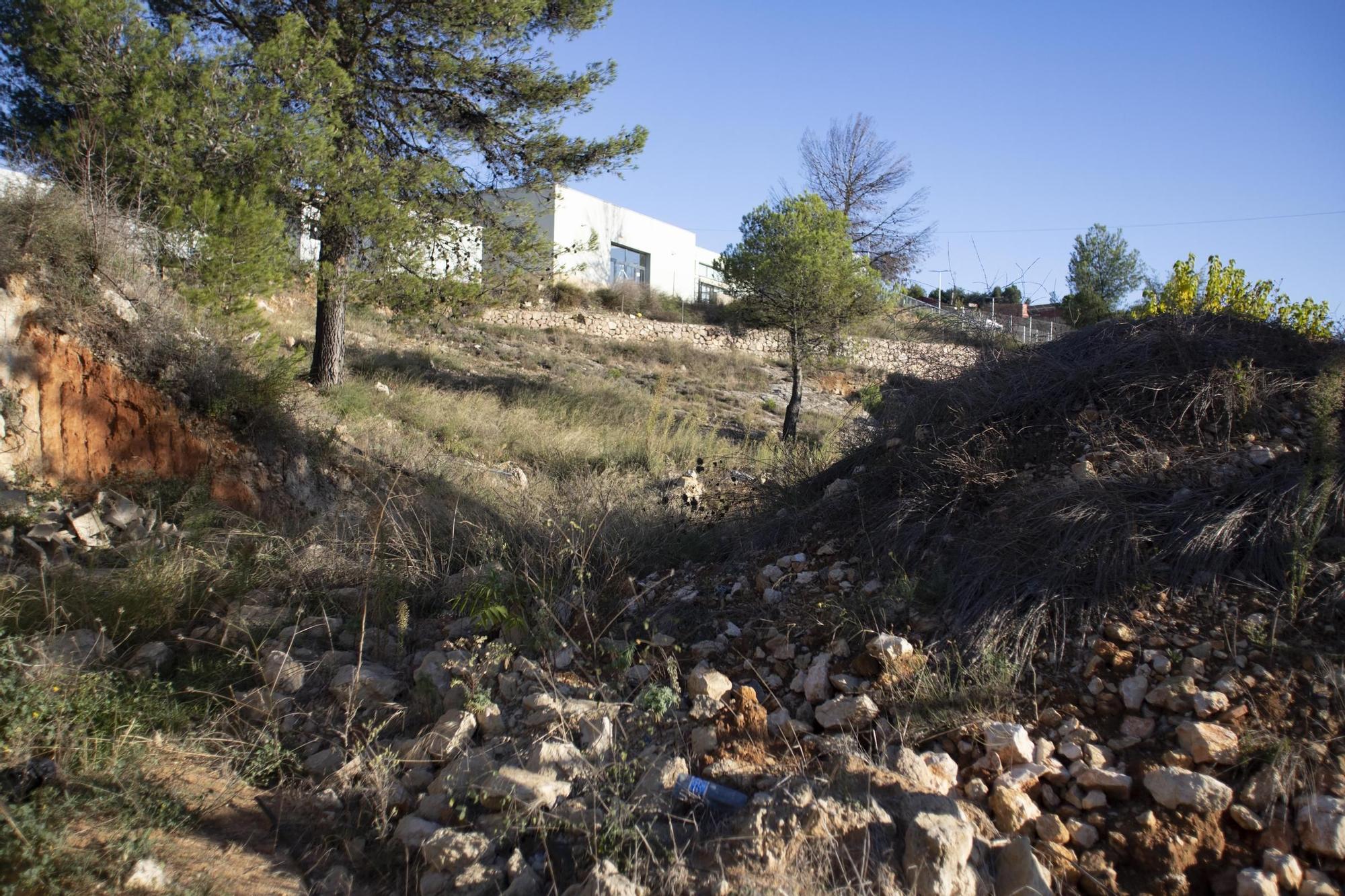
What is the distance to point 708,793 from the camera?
9.14 feet

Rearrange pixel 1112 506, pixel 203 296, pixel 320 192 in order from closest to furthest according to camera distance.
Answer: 1. pixel 1112 506
2. pixel 203 296
3. pixel 320 192

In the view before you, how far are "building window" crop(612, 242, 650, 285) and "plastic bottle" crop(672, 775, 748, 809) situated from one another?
31658 mm

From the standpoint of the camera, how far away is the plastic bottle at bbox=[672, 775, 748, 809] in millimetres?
2752

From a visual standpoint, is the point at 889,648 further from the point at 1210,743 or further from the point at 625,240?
the point at 625,240

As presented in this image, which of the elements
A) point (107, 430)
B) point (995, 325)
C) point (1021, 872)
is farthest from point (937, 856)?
point (107, 430)

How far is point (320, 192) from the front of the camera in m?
9.48

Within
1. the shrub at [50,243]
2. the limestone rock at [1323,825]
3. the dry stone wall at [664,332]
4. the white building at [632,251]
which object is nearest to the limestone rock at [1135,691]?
the limestone rock at [1323,825]

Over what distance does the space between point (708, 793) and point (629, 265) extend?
33710mm

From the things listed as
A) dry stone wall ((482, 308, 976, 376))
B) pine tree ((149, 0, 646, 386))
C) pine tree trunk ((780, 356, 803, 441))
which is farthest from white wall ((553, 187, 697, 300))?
pine tree ((149, 0, 646, 386))

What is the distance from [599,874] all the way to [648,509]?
3278 mm

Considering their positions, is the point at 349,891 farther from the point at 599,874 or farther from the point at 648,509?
the point at 648,509

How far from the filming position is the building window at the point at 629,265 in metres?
34.4

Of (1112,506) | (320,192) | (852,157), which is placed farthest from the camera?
(852,157)

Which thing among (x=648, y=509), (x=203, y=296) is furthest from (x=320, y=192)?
(x=648, y=509)
